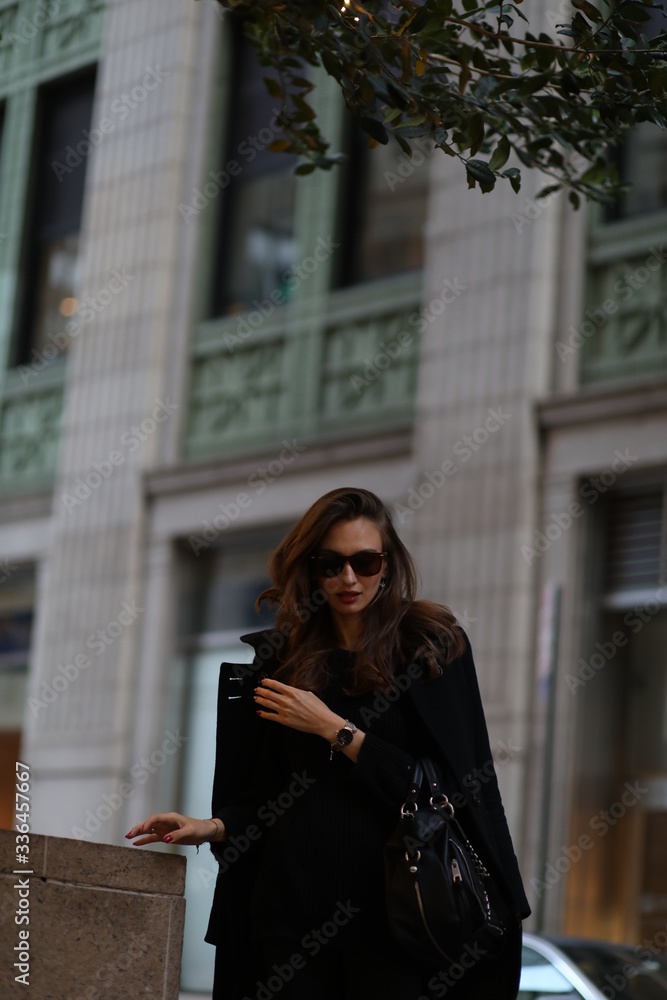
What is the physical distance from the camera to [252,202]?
16391 millimetres

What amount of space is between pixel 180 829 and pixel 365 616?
26.6 inches

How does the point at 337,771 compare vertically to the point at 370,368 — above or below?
below

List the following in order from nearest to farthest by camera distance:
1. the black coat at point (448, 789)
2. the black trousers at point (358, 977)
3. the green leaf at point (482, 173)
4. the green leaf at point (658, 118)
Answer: the black trousers at point (358, 977)
the black coat at point (448, 789)
the green leaf at point (482, 173)
the green leaf at point (658, 118)

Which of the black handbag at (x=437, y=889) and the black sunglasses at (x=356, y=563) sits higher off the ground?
the black sunglasses at (x=356, y=563)

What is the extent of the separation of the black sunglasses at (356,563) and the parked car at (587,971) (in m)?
3.44

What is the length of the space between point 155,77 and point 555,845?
9022 mm

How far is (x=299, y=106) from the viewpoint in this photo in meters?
6.21

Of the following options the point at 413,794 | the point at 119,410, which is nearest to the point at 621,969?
the point at 413,794

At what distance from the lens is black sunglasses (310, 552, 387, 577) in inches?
157

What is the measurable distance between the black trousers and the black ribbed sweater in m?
0.05

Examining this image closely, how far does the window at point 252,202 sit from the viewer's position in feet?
52.5

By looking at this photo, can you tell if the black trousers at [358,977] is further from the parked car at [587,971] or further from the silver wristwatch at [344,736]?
the parked car at [587,971]

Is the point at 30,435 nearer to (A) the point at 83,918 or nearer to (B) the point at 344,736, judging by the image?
(A) the point at 83,918

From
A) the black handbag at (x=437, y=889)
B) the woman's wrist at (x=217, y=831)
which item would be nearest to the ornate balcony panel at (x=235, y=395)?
the woman's wrist at (x=217, y=831)
